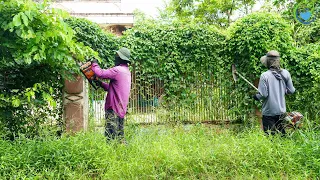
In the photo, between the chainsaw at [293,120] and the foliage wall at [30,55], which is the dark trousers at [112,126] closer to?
the foliage wall at [30,55]

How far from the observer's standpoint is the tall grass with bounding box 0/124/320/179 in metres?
3.65

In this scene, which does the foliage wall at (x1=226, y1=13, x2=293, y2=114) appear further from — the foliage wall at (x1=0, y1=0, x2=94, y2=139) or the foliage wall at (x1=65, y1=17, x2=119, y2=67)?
the foliage wall at (x1=0, y1=0, x2=94, y2=139)

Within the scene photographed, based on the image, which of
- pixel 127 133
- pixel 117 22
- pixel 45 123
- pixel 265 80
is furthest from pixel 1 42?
pixel 117 22

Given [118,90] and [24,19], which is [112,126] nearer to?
[118,90]

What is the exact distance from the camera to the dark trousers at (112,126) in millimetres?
4668

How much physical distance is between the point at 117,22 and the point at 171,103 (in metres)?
11.6

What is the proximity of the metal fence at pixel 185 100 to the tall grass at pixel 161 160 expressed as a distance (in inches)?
91.8

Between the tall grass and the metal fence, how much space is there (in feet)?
7.65

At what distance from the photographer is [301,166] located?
3771mm

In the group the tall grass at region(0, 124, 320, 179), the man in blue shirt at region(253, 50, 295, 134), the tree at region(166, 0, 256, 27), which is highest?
the tree at region(166, 0, 256, 27)

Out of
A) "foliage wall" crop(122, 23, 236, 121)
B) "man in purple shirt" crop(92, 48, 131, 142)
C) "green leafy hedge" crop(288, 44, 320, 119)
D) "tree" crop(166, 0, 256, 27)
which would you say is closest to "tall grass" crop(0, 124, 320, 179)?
"man in purple shirt" crop(92, 48, 131, 142)

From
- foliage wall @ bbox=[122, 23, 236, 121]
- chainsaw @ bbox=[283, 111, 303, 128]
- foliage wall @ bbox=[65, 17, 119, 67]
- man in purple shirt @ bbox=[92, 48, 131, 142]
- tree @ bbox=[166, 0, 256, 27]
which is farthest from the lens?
tree @ bbox=[166, 0, 256, 27]

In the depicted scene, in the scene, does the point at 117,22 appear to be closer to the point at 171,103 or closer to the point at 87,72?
the point at 171,103

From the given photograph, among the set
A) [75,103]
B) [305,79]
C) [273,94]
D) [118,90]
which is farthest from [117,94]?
[305,79]
